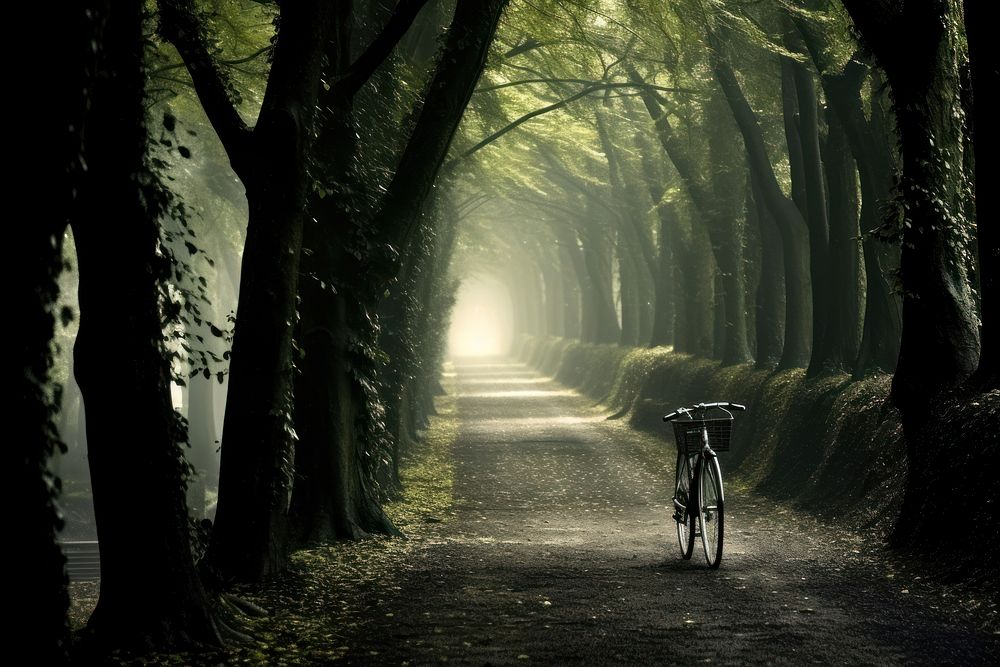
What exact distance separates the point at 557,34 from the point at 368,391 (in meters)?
7.67

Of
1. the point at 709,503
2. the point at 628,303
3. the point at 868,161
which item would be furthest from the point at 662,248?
the point at 709,503

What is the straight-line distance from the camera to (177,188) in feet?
96.6

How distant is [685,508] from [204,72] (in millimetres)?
5359

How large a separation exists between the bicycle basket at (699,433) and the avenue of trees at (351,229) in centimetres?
175

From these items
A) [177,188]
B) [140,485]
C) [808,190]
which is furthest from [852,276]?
[177,188]

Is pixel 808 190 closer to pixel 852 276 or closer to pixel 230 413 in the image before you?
pixel 852 276

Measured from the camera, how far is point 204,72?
8.52 meters

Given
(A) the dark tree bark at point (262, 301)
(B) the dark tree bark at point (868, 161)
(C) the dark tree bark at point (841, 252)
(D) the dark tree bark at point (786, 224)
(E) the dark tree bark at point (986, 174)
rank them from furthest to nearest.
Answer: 1. (D) the dark tree bark at point (786, 224)
2. (C) the dark tree bark at point (841, 252)
3. (B) the dark tree bark at point (868, 161)
4. (E) the dark tree bark at point (986, 174)
5. (A) the dark tree bark at point (262, 301)

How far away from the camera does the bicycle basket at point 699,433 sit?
9.43 meters

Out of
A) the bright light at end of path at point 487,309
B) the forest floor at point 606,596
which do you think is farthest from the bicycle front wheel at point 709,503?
the bright light at end of path at point 487,309

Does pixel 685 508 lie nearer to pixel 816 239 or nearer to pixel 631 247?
pixel 816 239

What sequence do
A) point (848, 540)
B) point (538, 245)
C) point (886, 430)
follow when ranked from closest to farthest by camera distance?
1. point (848, 540)
2. point (886, 430)
3. point (538, 245)

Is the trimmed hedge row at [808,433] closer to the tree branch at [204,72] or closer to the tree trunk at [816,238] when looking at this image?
the tree trunk at [816,238]

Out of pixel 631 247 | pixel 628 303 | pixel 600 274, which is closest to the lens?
pixel 631 247
